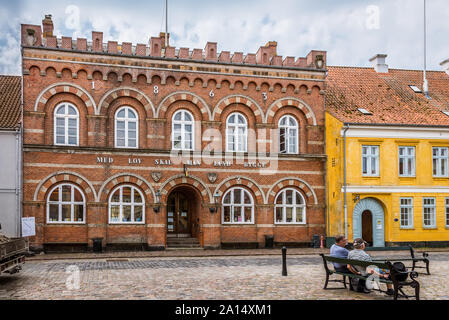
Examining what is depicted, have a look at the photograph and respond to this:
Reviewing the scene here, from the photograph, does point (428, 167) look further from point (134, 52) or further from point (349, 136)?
point (134, 52)

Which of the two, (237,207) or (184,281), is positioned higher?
(237,207)

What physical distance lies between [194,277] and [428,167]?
1827cm

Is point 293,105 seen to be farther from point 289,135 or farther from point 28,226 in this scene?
point 28,226

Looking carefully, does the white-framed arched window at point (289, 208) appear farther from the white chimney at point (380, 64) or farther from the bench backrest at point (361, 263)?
the bench backrest at point (361, 263)

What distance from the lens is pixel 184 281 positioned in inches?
589

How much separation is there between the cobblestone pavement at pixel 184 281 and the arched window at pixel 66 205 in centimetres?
473

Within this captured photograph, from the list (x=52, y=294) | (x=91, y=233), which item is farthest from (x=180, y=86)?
(x=52, y=294)

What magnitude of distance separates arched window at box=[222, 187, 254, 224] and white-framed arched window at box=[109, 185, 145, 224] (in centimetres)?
417

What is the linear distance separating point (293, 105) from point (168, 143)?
6907 mm

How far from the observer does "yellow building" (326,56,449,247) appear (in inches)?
1110

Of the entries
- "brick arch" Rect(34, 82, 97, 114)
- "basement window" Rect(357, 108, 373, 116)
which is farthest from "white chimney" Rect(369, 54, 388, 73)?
"brick arch" Rect(34, 82, 97, 114)

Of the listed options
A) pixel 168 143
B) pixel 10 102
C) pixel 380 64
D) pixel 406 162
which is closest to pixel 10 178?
pixel 10 102

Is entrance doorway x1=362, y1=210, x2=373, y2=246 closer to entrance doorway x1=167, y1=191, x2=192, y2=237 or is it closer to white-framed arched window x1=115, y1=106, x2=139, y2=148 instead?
entrance doorway x1=167, y1=191, x2=192, y2=237

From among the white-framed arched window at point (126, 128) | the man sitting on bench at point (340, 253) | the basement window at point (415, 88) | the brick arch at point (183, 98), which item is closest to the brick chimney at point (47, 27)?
the white-framed arched window at point (126, 128)
